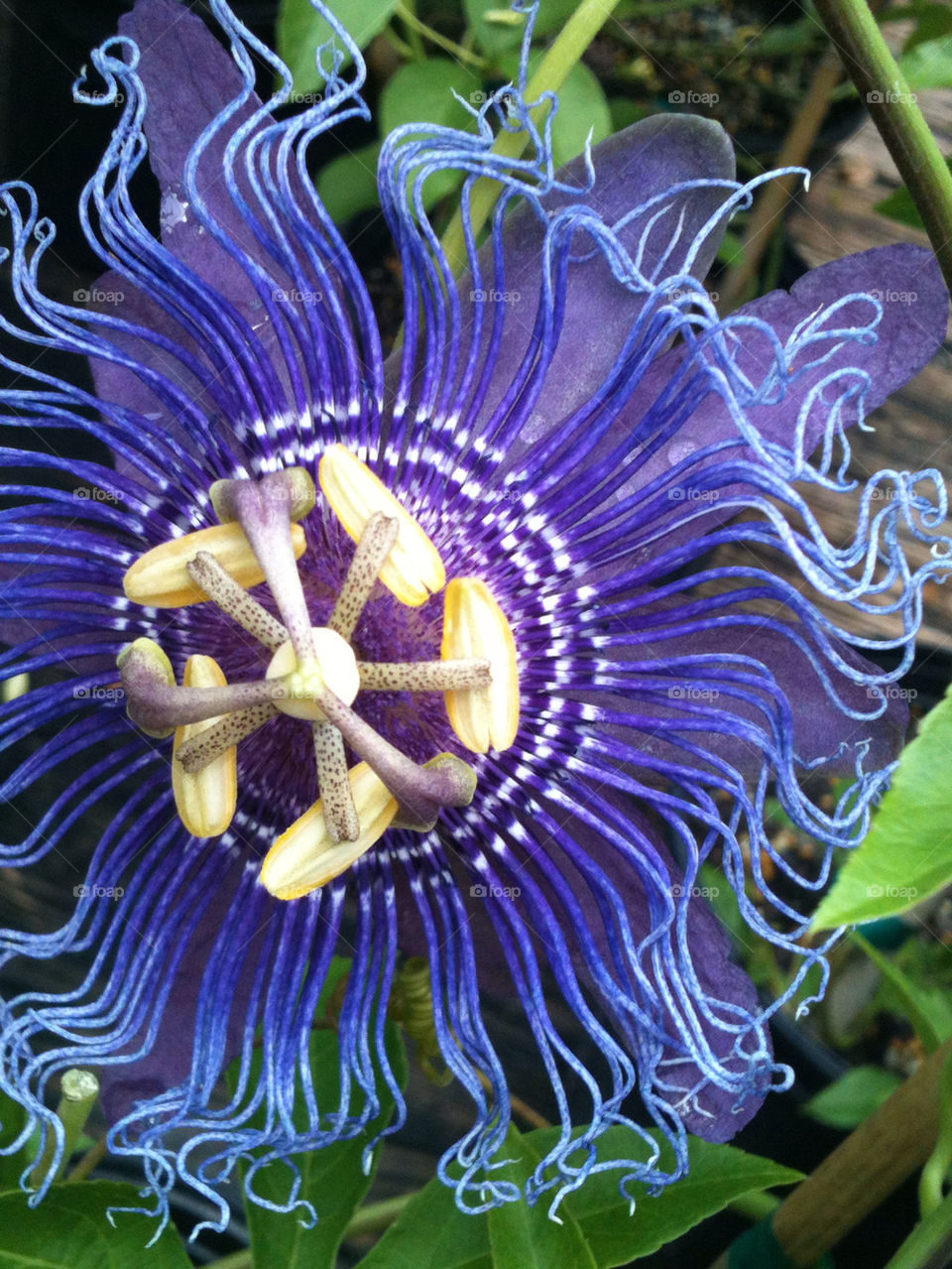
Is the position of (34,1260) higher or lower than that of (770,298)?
lower

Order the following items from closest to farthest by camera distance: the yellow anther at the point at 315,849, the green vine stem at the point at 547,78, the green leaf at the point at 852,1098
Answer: the yellow anther at the point at 315,849 < the green vine stem at the point at 547,78 < the green leaf at the point at 852,1098

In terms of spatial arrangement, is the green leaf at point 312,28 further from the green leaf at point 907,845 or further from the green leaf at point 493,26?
the green leaf at point 907,845

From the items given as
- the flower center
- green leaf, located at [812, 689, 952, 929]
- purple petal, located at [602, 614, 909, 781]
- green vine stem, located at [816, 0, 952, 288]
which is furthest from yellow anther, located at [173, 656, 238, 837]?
green vine stem, located at [816, 0, 952, 288]

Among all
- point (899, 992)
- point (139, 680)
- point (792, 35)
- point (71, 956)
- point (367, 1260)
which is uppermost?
point (792, 35)

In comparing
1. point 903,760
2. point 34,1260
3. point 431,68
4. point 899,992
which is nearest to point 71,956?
Result: point 34,1260

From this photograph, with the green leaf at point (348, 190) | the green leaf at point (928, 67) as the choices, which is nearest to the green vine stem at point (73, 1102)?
the green leaf at point (348, 190)

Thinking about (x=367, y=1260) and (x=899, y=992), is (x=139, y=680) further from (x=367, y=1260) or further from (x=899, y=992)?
(x=899, y=992)

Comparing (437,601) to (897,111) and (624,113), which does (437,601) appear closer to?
(897,111)
